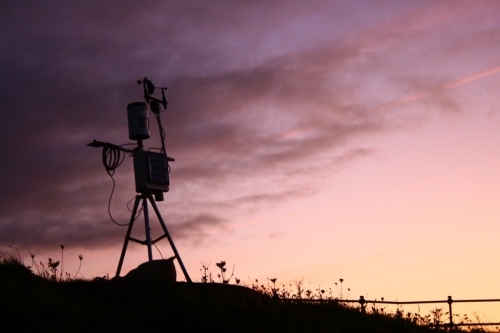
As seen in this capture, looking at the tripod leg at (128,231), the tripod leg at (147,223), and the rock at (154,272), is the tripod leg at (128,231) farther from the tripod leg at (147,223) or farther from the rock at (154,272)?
the rock at (154,272)

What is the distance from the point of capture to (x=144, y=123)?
1662cm

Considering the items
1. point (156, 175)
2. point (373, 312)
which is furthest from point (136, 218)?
point (373, 312)

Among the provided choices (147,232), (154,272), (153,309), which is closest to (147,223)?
(147,232)

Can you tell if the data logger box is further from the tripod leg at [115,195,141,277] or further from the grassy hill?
the grassy hill

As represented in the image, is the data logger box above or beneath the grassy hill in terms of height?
above

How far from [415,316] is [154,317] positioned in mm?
7462

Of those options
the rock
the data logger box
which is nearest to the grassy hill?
the rock

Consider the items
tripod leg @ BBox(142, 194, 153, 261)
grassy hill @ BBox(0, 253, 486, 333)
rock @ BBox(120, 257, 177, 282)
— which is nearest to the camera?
grassy hill @ BBox(0, 253, 486, 333)

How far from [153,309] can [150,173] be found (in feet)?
12.6

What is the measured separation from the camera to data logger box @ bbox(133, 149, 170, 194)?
16.1 metres

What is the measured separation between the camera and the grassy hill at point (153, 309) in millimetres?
12273

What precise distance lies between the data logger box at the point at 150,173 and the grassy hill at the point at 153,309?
7.59ft

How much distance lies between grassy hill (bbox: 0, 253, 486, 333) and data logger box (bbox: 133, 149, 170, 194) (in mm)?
2313

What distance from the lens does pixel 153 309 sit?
13.3m
